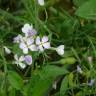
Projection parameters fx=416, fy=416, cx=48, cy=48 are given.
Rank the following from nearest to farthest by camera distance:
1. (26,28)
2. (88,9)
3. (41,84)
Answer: (41,84)
(26,28)
(88,9)

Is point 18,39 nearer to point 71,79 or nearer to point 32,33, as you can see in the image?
point 32,33

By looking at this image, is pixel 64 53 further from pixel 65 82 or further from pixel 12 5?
pixel 12 5

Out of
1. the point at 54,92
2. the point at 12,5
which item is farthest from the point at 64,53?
the point at 12,5

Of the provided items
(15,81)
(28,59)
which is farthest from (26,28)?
(15,81)

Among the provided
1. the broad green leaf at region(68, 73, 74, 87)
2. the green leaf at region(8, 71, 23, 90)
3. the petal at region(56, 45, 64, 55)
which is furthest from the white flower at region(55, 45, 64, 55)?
the green leaf at region(8, 71, 23, 90)

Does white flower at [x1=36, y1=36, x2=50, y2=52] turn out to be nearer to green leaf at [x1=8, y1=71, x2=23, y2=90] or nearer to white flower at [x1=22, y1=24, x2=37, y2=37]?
white flower at [x1=22, y1=24, x2=37, y2=37]

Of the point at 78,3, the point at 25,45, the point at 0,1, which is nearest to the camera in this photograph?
the point at 25,45

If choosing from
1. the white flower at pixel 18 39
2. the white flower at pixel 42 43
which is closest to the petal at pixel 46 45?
the white flower at pixel 42 43

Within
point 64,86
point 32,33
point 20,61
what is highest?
point 32,33
